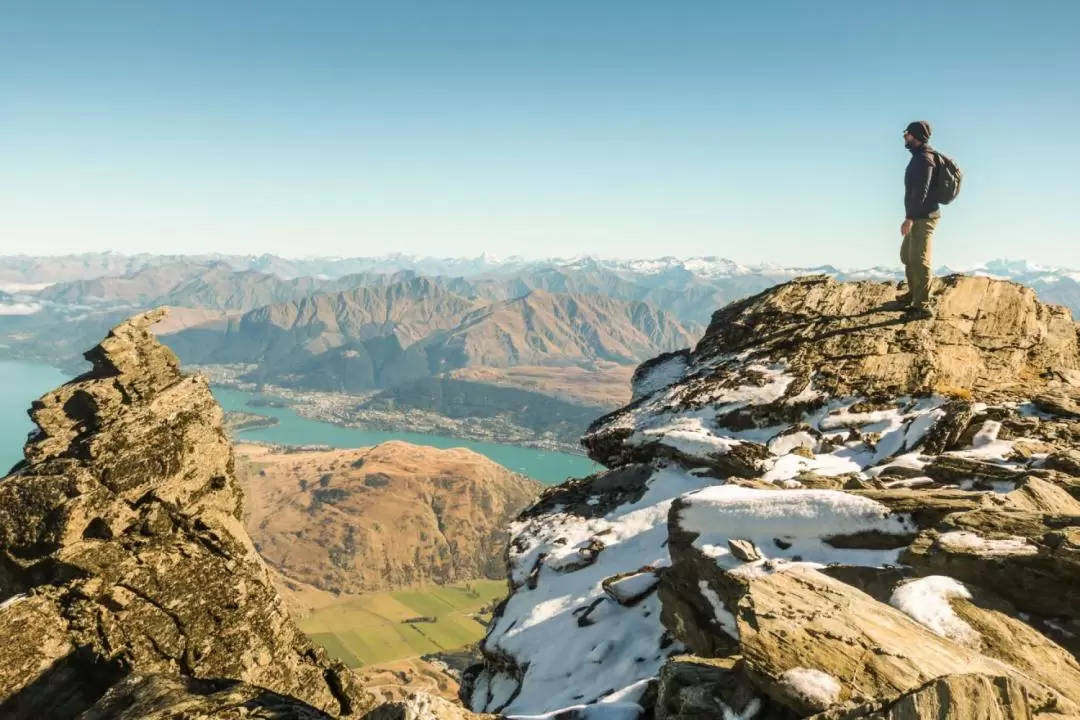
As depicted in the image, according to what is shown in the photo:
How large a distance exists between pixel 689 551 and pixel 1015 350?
874 inches

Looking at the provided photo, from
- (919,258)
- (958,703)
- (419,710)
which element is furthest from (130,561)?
(919,258)

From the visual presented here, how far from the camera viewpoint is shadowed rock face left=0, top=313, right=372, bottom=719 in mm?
17766

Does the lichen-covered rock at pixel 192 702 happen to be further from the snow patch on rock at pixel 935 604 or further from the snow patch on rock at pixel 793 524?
the snow patch on rock at pixel 935 604

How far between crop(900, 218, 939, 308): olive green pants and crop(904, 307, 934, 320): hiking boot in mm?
190

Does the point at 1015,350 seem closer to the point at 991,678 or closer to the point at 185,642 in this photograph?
the point at 991,678

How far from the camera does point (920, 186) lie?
73.8 ft

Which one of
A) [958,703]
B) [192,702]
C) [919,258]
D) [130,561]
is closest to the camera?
[958,703]

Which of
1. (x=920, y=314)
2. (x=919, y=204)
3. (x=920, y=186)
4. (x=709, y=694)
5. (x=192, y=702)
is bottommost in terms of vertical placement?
(x=192, y=702)

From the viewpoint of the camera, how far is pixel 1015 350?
26.9 meters

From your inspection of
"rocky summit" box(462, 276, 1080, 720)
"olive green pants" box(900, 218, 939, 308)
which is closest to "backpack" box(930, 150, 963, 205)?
"olive green pants" box(900, 218, 939, 308)

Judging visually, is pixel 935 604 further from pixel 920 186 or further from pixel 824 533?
pixel 920 186

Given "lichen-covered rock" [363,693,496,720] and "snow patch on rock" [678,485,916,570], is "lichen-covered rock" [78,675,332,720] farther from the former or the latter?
"snow patch on rock" [678,485,916,570]

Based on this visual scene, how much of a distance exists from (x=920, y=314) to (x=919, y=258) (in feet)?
13.6

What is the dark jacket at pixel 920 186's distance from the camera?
22.2 m
